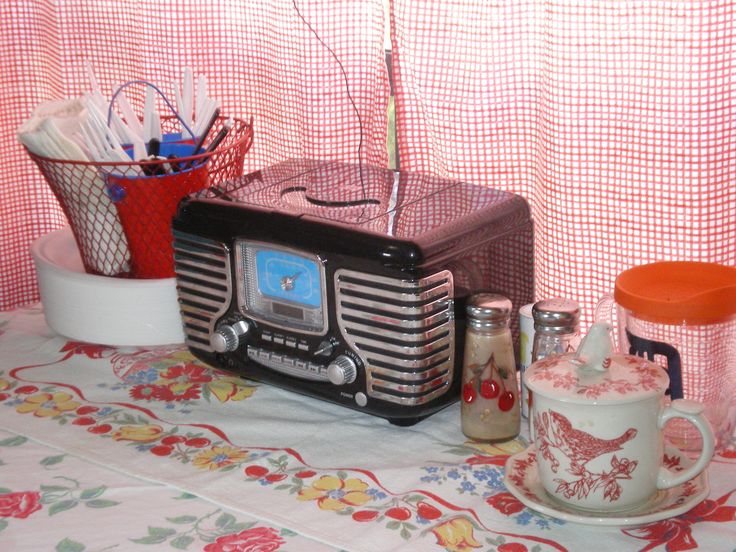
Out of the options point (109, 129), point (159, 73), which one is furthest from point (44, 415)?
point (159, 73)

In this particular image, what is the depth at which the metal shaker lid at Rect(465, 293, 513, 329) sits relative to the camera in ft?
2.99

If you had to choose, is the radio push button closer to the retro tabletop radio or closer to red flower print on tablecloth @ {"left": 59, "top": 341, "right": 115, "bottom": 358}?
the retro tabletop radio

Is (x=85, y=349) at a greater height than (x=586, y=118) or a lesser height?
lesser

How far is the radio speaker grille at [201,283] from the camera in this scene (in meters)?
1.01

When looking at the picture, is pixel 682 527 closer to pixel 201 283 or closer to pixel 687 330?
pixel 687 330

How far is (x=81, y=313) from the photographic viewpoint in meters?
1.12

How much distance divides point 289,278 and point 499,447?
0.25 meters

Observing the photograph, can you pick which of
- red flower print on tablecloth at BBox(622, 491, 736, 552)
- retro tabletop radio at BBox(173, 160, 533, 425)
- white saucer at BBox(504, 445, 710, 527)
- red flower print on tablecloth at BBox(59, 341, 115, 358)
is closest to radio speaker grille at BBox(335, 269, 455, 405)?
retro tabletop radio at BBox(173, 160, 533, 425)

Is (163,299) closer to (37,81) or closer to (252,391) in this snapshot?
(252,391)

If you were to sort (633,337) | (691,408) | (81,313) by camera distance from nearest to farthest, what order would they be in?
(691,408) < (633,337) < (81,313)

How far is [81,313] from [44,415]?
0.14 meters

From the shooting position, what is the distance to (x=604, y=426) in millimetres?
769

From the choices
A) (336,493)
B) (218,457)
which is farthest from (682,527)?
(218,457)

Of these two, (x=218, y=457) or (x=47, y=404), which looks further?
(x=47, y=404)
